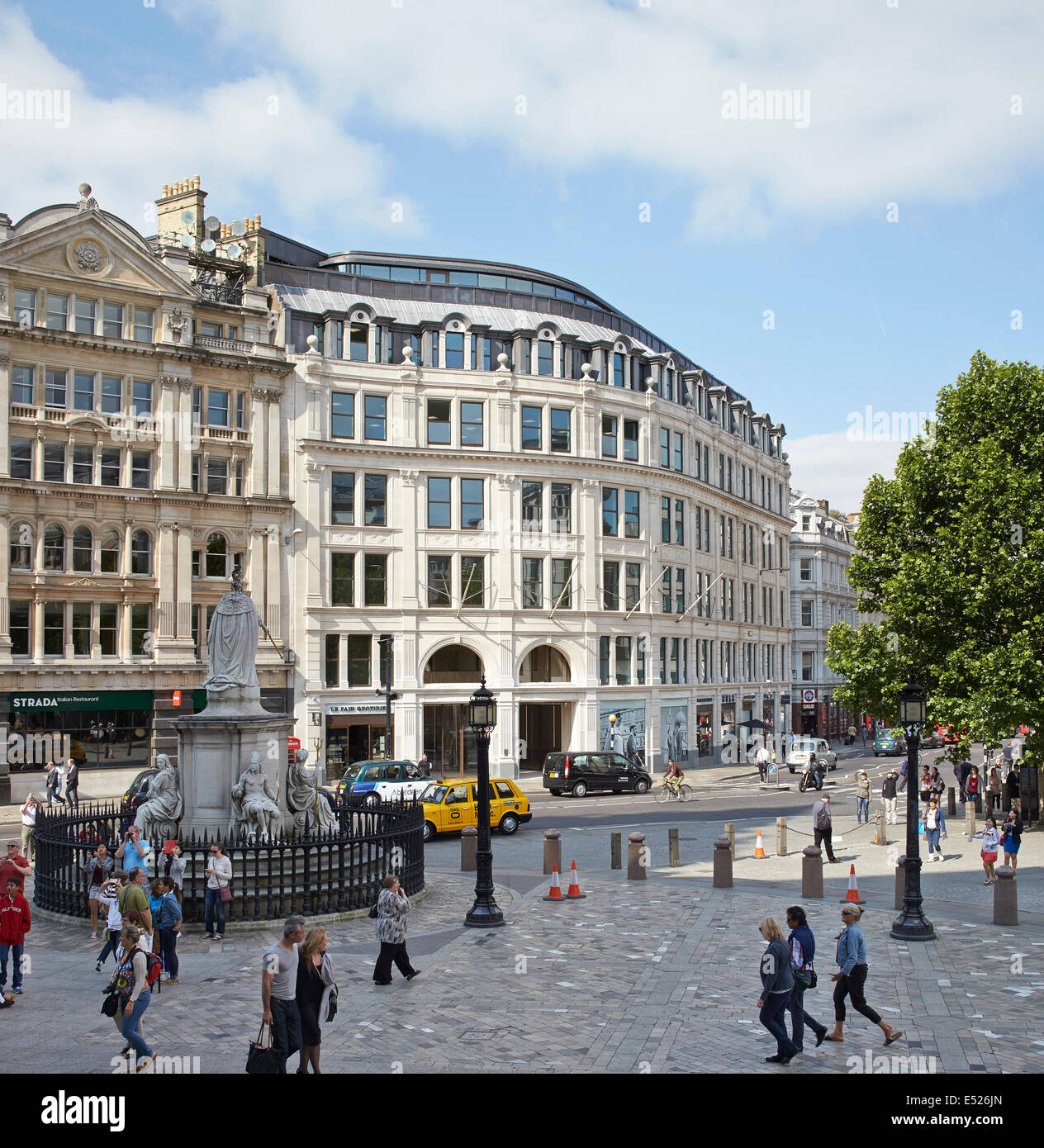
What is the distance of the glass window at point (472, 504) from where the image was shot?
5034 cm

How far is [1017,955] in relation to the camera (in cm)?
1625

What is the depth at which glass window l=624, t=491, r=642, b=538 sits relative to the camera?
5428 cm

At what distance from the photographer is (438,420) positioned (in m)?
50.4

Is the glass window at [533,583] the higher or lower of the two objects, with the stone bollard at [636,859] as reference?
higher

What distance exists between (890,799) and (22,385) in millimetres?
33050

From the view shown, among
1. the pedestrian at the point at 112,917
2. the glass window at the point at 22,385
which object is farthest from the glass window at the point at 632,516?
the pedestrian at the point at 112,917

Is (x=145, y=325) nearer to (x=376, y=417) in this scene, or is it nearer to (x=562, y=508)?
(x=376, y=417)

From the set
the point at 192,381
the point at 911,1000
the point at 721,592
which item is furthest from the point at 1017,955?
the point at 721,592

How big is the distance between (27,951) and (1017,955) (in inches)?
555

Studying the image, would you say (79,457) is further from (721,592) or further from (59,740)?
(721,592)

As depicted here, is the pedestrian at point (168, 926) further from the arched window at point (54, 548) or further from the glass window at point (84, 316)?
the glass window at point (84, 316)

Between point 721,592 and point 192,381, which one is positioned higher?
point 192,381

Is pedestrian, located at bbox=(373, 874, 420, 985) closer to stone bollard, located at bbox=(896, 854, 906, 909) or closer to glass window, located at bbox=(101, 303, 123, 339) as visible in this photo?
stone bollard, located at bbox=(896, 854, 906, 909)

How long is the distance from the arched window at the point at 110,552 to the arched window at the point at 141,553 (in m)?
0.57
